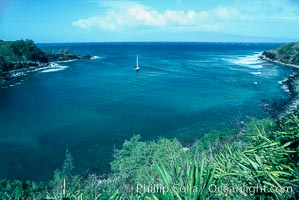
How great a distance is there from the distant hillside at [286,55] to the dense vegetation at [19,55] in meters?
79.4

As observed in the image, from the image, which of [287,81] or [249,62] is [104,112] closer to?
[287,81]

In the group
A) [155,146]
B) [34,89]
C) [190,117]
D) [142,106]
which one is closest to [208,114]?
[190,117]

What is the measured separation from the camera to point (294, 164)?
20.3 ft

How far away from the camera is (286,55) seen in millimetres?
88562

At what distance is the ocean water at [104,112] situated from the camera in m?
26.7

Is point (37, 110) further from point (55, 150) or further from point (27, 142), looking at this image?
point (55, 150)

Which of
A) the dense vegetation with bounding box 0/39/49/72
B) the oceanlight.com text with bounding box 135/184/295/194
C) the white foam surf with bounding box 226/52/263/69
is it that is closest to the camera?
the oceanlight.com text with bounding box 135/184/295/194

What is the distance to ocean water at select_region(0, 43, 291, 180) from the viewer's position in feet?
87.6

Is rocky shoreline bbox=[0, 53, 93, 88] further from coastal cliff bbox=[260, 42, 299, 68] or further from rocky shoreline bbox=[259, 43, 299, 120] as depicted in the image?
coastal cliff bbox=[260, 42, 299, 68]

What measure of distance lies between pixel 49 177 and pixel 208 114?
23352 millimetres

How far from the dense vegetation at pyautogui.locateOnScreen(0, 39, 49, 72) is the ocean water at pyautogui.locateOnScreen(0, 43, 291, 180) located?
29.6ft

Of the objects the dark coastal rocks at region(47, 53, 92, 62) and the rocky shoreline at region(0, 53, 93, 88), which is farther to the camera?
the dark coastal rocks at region(47, 53, 92, 62)

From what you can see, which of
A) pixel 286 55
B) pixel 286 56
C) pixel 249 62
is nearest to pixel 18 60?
pixel 249 62

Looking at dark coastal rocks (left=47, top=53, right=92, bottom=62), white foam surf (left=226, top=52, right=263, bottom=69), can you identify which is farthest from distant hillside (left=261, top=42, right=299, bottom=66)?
A: dark coastal rocks (left=47, top=53, right=92, bottom=62)
